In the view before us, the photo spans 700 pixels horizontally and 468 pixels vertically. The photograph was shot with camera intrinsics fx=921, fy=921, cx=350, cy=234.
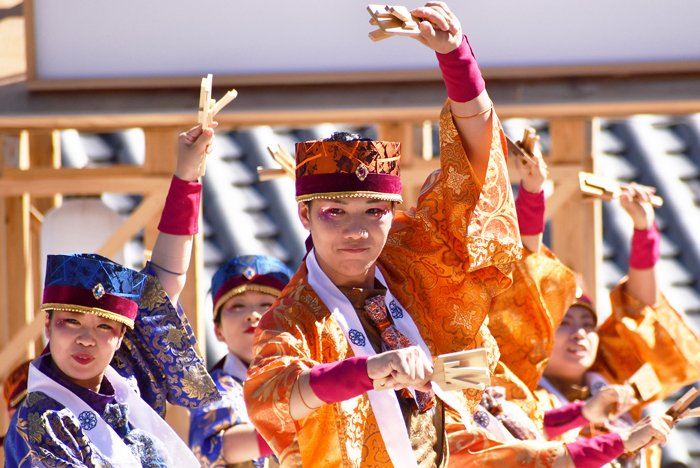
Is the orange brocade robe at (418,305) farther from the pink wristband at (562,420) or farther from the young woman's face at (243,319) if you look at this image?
the young woman's face at (243,319)

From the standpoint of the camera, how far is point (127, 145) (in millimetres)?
5145

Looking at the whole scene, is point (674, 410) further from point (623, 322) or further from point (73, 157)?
point (73, 157)

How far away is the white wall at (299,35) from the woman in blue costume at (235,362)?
706 millimetres

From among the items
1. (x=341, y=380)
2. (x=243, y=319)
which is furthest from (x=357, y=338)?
(x=243, y=319)

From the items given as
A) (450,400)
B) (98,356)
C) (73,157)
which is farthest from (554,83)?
(73,157)

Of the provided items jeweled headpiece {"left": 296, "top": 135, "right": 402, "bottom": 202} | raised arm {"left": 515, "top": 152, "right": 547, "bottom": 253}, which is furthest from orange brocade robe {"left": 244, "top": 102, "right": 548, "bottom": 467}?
raised arm {"left": 515, "top": 152, "right": 547, "bottom": 253}

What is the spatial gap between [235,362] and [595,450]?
1315 mm

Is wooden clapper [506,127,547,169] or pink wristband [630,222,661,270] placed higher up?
wooden clapper [506,127,547,169]

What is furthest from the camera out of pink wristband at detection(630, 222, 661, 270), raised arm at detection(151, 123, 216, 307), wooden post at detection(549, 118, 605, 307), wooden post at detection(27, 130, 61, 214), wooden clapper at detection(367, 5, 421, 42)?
wooden post at detection(27, 130, 61, 214)

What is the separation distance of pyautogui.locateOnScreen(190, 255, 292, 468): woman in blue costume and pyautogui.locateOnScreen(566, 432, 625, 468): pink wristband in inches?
38.5

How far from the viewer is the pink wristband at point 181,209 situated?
226 cm

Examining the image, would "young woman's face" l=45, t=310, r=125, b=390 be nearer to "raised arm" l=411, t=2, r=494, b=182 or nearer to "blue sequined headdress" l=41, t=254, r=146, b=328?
"blue sequined headdress" l=41, t=254, r=146, b=328

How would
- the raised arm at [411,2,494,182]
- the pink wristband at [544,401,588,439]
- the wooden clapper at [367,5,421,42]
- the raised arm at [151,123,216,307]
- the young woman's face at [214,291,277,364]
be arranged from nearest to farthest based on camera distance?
1. the wooden clapper at [367,5,421,42]
2. the raised arm at [411,2,494,182]
3. the raised arm at [151,123,216,307]
4. the pink wristband at [544,401,588,439]
5. the young woman's face at [214,291,277,364]

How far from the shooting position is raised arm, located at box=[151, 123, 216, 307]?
221 cm
